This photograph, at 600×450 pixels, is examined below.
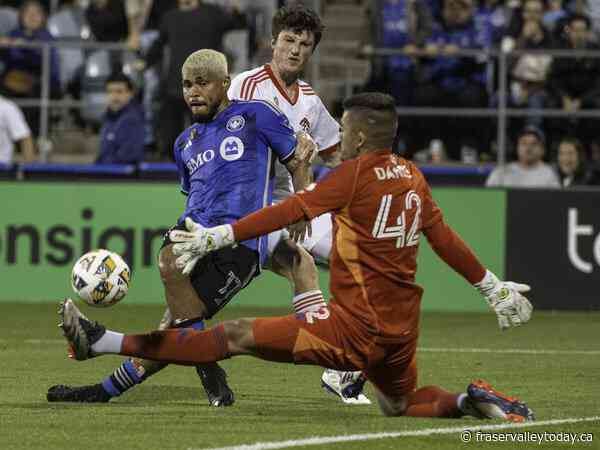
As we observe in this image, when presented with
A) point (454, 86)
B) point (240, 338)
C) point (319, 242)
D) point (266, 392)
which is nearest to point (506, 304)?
point (240, 338)

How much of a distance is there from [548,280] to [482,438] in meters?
8.34

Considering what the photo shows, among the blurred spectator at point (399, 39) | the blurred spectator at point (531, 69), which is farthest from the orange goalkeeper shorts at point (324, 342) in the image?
the blurred spectator at point (531, 69)

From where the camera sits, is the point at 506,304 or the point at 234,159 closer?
the point at 506,304

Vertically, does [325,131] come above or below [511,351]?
above

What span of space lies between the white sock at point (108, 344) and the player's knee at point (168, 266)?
813 millimetres

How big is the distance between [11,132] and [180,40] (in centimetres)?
211

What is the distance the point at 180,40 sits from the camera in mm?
16609

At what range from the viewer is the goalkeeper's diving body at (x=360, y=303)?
7.16 metres

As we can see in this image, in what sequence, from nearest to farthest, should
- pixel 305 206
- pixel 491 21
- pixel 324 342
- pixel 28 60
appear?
pixel 305 206 → pixel 324 342 → pixel 28 60 → pixel 491 21

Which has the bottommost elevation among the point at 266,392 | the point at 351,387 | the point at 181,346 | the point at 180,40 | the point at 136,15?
the point at 266,392

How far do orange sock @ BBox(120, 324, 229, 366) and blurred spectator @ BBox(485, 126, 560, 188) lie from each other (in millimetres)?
8873

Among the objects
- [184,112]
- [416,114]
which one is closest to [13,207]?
[184,112]

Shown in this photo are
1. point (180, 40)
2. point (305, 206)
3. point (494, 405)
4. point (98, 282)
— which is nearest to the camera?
point (305, 206)

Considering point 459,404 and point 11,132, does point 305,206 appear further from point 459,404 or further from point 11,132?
point 11,132
